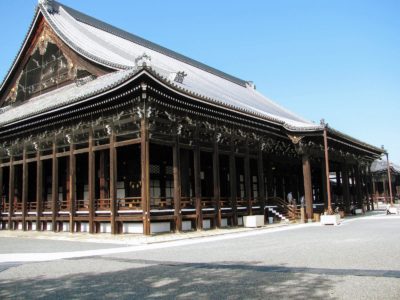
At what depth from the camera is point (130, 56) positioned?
2711 centimetres

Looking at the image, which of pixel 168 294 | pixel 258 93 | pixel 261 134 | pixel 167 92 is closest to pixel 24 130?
pixel 167 92

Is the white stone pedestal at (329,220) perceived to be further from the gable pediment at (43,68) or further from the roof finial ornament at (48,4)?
the roof finial ornament at (48,4)

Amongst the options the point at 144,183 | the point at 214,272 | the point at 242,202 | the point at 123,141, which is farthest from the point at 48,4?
the point at 214,272

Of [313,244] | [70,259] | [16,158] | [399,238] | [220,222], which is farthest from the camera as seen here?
[16,158]

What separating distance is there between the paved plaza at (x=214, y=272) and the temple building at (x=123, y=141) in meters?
6.73

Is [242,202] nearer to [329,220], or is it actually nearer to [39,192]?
[329,220]

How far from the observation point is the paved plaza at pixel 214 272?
21.9 ft

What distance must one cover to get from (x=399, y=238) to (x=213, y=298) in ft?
34.1

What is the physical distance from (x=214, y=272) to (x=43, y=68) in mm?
24569

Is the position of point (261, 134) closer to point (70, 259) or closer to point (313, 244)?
point (313, 244)

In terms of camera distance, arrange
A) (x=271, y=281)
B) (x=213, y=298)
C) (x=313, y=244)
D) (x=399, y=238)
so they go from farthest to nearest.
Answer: (x=399, y=238) → (x=313, y=244) → (x=271, y=281) → (x=213, y=298)

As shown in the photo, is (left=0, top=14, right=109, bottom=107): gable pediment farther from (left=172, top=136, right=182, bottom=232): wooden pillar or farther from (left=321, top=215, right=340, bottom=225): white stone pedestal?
(left=321, top=215, right=340, bottom=225): white stone pedestal

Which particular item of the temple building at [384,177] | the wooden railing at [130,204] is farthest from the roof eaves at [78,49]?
the temple building at [384,177]

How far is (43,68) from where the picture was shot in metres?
28.6
